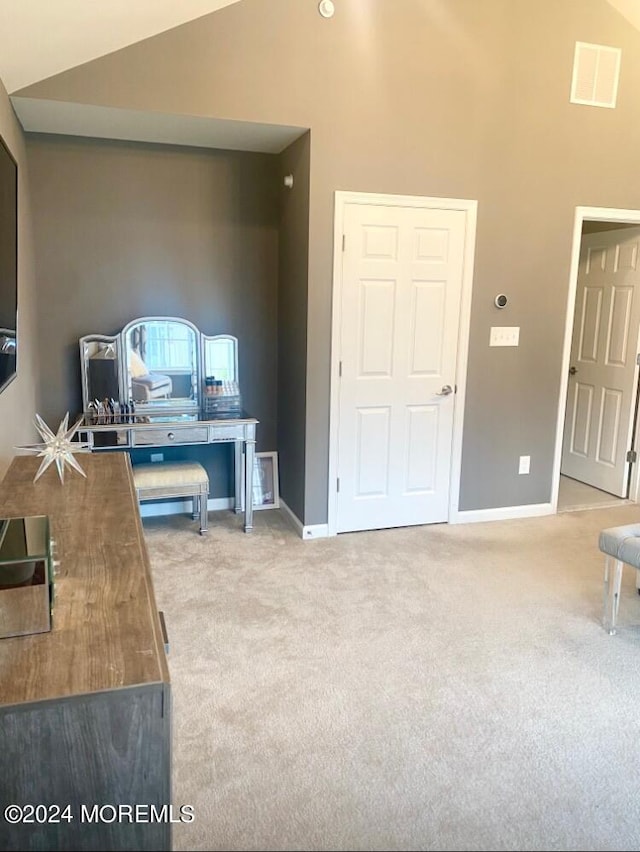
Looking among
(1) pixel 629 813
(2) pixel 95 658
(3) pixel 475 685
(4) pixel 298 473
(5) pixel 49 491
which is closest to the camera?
(2) pixel 95 658

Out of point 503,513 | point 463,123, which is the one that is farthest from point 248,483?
point 463,123

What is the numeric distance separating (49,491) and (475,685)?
5.70 feet

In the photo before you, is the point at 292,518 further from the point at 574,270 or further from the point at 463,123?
the point at 463,123

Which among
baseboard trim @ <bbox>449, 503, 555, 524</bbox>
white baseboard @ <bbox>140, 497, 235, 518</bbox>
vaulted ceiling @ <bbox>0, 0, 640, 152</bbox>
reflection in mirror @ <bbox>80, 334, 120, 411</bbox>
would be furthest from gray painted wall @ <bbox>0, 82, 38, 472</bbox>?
baseboard trim @ <bbox>449, 503, 555, 524</bbox>

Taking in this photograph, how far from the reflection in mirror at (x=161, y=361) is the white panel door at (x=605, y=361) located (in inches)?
122

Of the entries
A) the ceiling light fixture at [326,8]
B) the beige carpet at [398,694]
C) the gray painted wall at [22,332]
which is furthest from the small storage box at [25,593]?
the ceiling light fixture at [326,8]

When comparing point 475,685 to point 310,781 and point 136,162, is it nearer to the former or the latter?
point 310,781

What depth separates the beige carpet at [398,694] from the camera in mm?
1754

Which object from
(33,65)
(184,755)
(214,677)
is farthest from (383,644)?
(33,65)

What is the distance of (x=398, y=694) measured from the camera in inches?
92.8

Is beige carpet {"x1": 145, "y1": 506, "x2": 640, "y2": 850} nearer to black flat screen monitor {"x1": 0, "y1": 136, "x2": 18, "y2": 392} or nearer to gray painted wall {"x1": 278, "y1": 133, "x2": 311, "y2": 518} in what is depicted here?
gray painted wall {"x1": 278, "y1": 133, "x2": 311, "y2": 518}

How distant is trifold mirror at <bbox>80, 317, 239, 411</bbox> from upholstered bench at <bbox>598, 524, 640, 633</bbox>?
236cm

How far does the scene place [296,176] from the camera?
3.72m

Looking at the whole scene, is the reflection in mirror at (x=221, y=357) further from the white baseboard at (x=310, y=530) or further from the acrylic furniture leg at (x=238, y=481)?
the white baseboard at (x=310, y=530)
